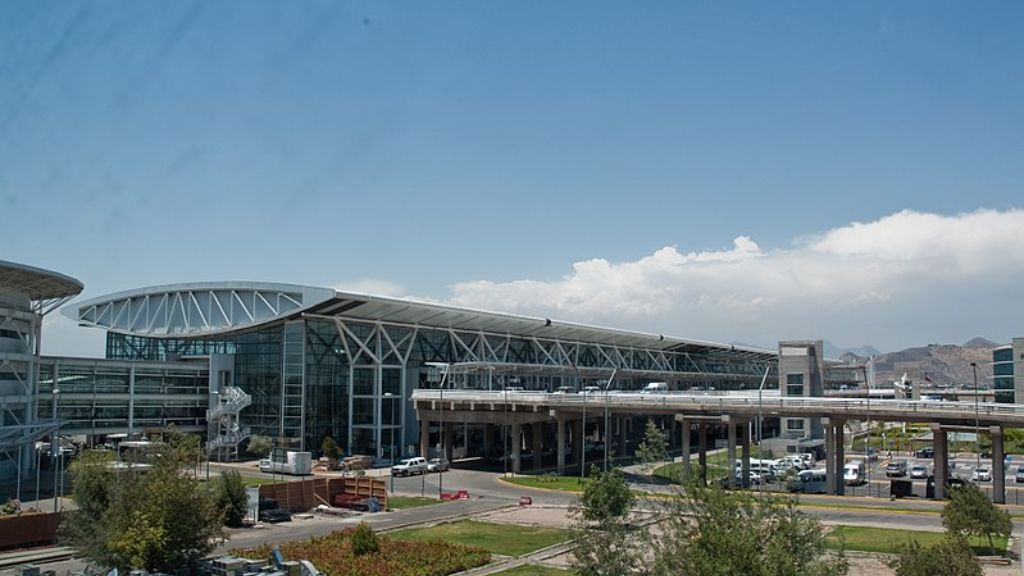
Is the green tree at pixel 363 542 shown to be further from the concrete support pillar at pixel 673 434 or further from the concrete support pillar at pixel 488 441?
the concrete support pillar at pixel 673 434

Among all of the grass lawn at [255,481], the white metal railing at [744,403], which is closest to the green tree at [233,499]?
the grass lawn at [255,481]

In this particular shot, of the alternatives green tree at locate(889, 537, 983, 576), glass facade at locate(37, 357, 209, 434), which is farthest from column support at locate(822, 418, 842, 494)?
glass facade at locate(37, 357, 209, 434)

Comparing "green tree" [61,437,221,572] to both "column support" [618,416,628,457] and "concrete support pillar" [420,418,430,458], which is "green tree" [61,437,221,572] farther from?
"column support" [618,416,628,457]

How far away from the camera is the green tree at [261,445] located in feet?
261

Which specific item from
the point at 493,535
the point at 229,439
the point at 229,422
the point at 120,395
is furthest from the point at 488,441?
the point at 493,535

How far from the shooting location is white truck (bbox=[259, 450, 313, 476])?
229 ft

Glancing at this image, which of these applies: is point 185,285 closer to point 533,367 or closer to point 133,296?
point 133,296

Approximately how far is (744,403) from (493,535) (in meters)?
26.7

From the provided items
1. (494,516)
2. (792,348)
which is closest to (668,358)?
(792,348)

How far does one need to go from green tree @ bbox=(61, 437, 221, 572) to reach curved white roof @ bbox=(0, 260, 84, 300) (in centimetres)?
3670

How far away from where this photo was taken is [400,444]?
84875 millimetres

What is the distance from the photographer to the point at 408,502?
180 feet

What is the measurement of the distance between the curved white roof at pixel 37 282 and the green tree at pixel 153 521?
36.7 meters

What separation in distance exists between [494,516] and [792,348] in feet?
178
